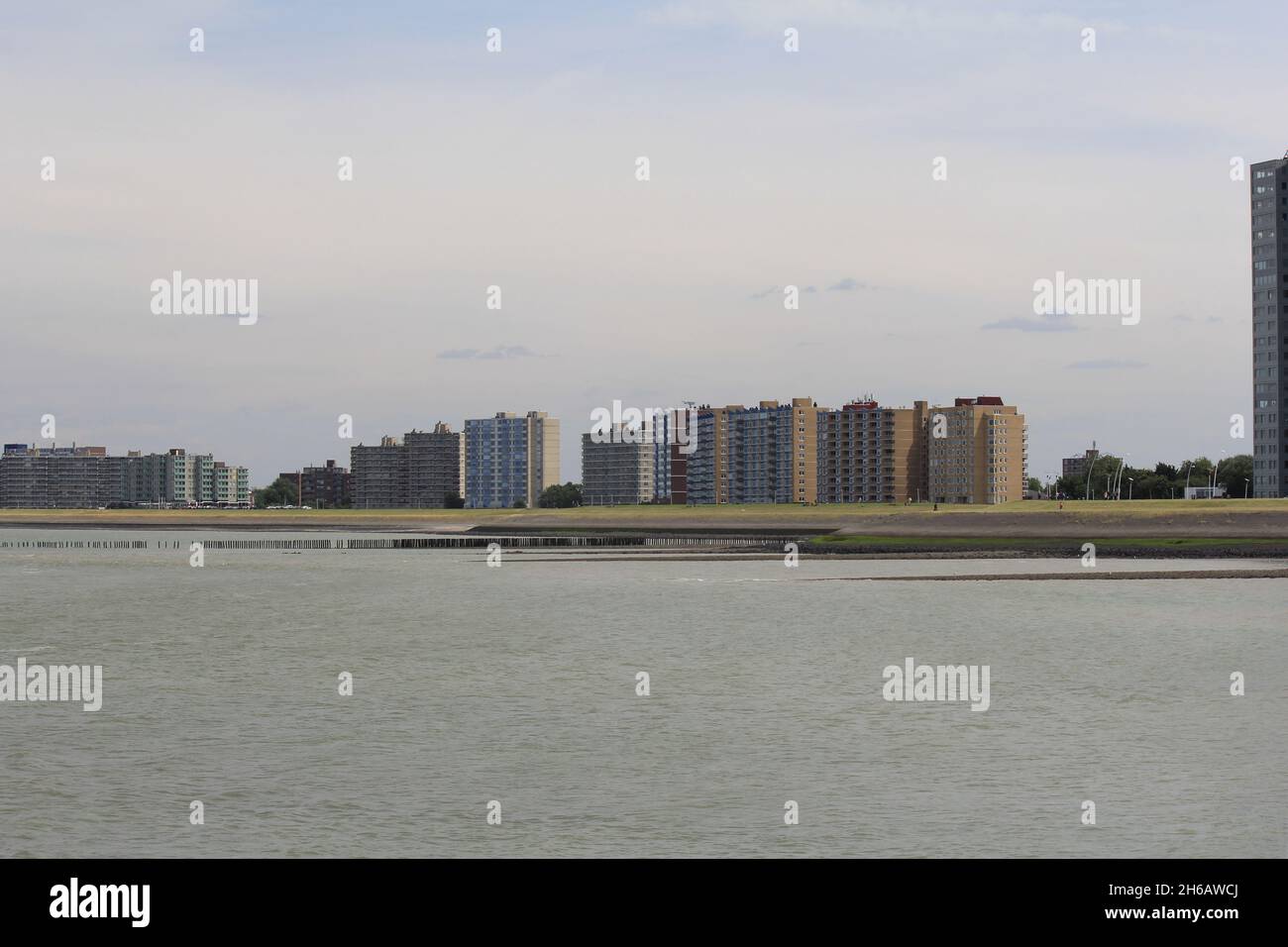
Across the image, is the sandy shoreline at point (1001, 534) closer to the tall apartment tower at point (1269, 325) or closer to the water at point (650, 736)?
the water at point (650, 736)

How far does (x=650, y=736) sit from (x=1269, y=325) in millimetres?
190019

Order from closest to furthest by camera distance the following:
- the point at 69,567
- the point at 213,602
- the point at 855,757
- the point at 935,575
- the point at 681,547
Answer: the point at 855,757 → the point at 213,602 → the point at 935,575 → the point at 69,567 → the point at 681,547

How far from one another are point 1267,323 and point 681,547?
10712cm

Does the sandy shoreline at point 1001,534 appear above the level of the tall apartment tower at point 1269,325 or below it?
below

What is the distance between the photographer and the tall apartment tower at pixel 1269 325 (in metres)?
189

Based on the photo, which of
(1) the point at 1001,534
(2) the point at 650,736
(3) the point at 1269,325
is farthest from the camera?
(3) the point at 1269,325

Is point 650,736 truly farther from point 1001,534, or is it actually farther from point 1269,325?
point 1269,325

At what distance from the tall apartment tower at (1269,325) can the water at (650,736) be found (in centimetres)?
14263

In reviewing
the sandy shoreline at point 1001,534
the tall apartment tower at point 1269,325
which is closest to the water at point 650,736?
the sandy shoreline at point 1001,534

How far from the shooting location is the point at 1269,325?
194 metres

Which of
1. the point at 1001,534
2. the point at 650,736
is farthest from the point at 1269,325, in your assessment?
the point at 650,736
